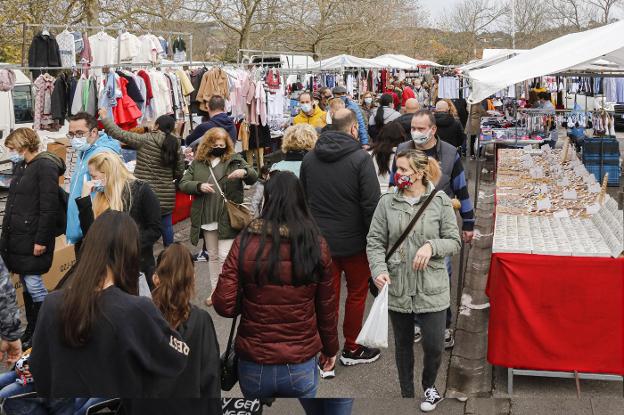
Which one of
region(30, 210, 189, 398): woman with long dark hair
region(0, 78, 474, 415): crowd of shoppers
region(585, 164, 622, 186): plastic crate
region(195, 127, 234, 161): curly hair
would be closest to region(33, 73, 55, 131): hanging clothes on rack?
region(0, 78, 474, 415): crowd of shoppers

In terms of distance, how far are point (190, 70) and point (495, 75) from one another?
6.78 metres

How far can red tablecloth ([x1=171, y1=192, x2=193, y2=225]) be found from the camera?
10.2 m

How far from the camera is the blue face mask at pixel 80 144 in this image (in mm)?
5719

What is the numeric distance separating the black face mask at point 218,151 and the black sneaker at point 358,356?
6.80ft

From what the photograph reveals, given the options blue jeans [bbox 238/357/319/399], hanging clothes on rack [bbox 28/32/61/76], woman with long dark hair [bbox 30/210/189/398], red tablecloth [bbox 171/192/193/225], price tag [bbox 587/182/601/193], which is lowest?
blue jeans [bbox 238/357/319/399]

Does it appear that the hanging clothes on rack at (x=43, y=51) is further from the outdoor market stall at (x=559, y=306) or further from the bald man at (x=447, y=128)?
the outdoor market stall at (x=559, y=306)

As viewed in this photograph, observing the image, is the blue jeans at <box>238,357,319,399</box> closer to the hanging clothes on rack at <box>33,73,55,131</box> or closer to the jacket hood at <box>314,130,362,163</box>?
the jacket hood at <box>314,130,362,163</box>

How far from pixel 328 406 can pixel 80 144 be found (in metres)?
3.28

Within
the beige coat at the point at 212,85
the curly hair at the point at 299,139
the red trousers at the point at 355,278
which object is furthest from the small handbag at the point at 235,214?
the beige coat at the point at 212,85

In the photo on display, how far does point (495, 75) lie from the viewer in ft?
22.8

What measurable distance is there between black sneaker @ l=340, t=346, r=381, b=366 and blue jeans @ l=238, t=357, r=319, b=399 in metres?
1.84

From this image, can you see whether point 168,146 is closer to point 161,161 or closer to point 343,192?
point 161,161

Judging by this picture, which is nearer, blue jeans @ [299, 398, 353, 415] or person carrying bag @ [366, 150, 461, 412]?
blue jeans @ [299, 398, 353, 415]

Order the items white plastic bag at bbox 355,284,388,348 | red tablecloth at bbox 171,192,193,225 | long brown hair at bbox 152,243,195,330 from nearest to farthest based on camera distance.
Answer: long brown hair at bbox 152,243,195,330 → white plastic bag at bbox 355,284,388,348 → red tablecloth at bbox 171,192,193,225
